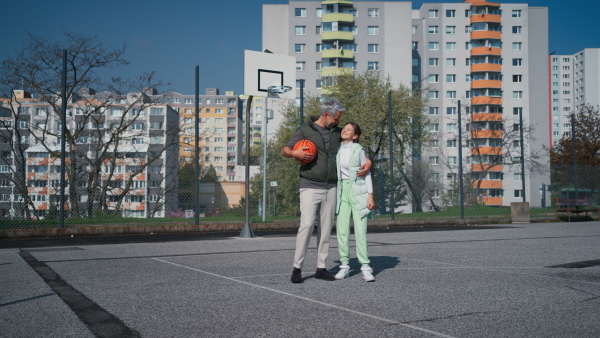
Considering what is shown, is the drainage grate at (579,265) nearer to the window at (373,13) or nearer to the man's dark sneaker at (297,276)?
the man's dark sneaker at (297,276)

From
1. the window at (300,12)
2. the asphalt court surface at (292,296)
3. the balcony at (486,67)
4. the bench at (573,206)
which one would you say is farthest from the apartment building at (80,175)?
the balcony at (486,67)

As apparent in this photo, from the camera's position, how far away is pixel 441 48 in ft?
263

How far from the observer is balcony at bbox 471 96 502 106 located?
78.6 meters

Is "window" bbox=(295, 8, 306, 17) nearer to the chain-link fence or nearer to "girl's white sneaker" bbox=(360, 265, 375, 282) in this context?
the chain-link fence

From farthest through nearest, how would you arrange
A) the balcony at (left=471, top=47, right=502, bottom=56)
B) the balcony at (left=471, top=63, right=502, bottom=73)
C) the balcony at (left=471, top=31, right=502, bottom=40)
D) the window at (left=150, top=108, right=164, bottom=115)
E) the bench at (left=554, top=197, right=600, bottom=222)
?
1. the window at (left=150, top=108, right=164, bottom=115)
2. the balcony at (left=471, top=47, right=502, bottom=56)
3. the balcony at (left=471, top=63, right=502, bottom=73)
4. the balcony at (left=471, top=31, right=502, bottom=40)
5. the bench at (left=554, top=197, right=600, bottom=222)

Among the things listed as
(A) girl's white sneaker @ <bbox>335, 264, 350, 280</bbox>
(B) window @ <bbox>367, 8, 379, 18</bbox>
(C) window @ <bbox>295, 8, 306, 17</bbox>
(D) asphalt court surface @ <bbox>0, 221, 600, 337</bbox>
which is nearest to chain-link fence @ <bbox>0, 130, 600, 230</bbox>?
(D) asphalt court surface @ <bbox>0, 221, 600, 337</bbox>

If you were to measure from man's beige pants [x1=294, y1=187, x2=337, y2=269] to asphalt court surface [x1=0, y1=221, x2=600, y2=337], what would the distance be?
330mm

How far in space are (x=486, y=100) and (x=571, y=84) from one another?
99.3m

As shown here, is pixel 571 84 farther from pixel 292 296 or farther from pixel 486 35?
pixel 292 296

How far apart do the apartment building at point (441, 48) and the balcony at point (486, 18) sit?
0.14m

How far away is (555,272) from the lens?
20.6ft

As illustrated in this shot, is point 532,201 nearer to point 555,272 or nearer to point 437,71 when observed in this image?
point 555,272

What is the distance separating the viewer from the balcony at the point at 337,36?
2827 inches

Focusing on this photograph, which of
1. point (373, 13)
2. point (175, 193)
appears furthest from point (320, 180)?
point (373, 13)
